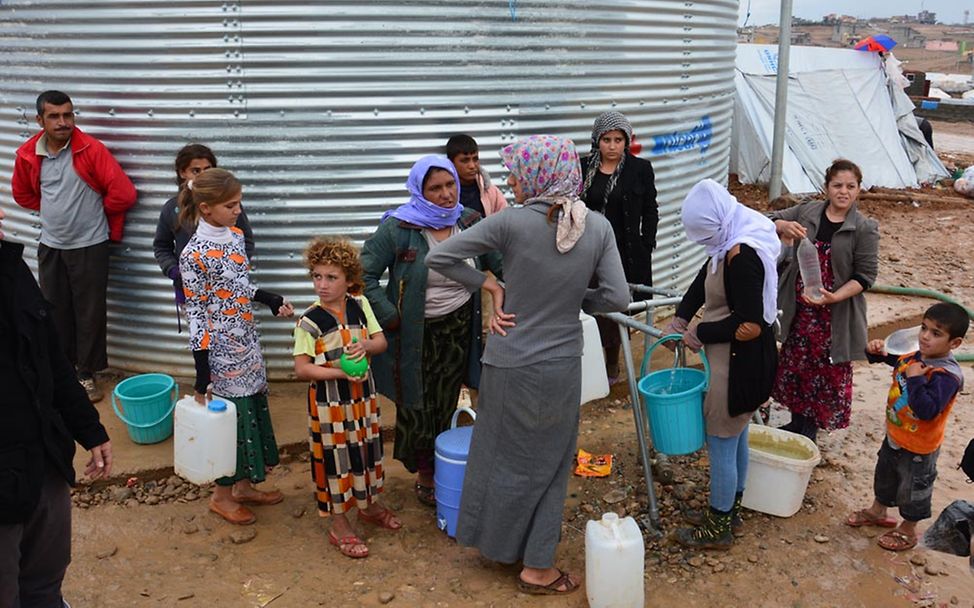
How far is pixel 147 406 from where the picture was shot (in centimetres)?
489

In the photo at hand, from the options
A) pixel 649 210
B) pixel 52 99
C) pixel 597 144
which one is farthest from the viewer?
pixel 649 210

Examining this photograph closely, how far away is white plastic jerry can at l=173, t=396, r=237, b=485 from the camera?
3926mm

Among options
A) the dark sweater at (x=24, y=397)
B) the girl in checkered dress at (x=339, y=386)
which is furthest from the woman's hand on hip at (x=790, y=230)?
the dark sweater at (x=24, y=397)

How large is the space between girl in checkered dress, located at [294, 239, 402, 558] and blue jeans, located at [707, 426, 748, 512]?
1542 mm

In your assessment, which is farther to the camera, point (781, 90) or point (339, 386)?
point (781, 90)

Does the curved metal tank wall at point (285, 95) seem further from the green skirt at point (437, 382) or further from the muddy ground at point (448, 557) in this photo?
the green skirt at point (437, 382)

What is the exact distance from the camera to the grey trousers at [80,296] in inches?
211

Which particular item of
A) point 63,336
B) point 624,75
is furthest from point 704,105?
point 63,336

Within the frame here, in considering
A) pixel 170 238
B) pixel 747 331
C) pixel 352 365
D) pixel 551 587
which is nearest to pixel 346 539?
pixel 352 365

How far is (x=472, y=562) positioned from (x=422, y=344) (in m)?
1.03

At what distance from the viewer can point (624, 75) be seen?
20.4ft

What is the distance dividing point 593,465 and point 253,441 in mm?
1867

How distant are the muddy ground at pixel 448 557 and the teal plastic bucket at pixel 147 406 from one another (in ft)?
1.21

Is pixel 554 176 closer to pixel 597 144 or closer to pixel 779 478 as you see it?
pixel 779 478
